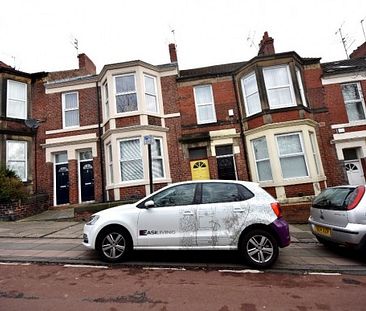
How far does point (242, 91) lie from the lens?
1325 centimetres

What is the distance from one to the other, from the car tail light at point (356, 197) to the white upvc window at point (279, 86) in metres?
7.05

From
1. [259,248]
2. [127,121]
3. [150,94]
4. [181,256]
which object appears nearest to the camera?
[259,248]

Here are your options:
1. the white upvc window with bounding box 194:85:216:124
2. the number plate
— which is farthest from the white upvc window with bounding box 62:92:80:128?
the number plate

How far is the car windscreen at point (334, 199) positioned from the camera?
228 inches

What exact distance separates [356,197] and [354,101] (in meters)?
10.2

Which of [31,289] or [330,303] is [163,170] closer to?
[31,289]

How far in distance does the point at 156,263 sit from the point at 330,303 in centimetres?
317

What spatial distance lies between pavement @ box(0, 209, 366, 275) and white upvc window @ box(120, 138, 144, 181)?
4.24 m

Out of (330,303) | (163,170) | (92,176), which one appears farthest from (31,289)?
(92,176)

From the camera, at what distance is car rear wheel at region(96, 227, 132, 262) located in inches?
215

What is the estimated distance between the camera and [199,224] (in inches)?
210


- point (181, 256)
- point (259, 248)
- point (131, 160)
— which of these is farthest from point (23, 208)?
point (259, 248)

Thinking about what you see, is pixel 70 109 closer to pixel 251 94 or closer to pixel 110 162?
pixel 110 162

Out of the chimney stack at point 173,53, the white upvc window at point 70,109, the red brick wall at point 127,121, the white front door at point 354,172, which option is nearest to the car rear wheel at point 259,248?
the red brick wall at point 127,121
